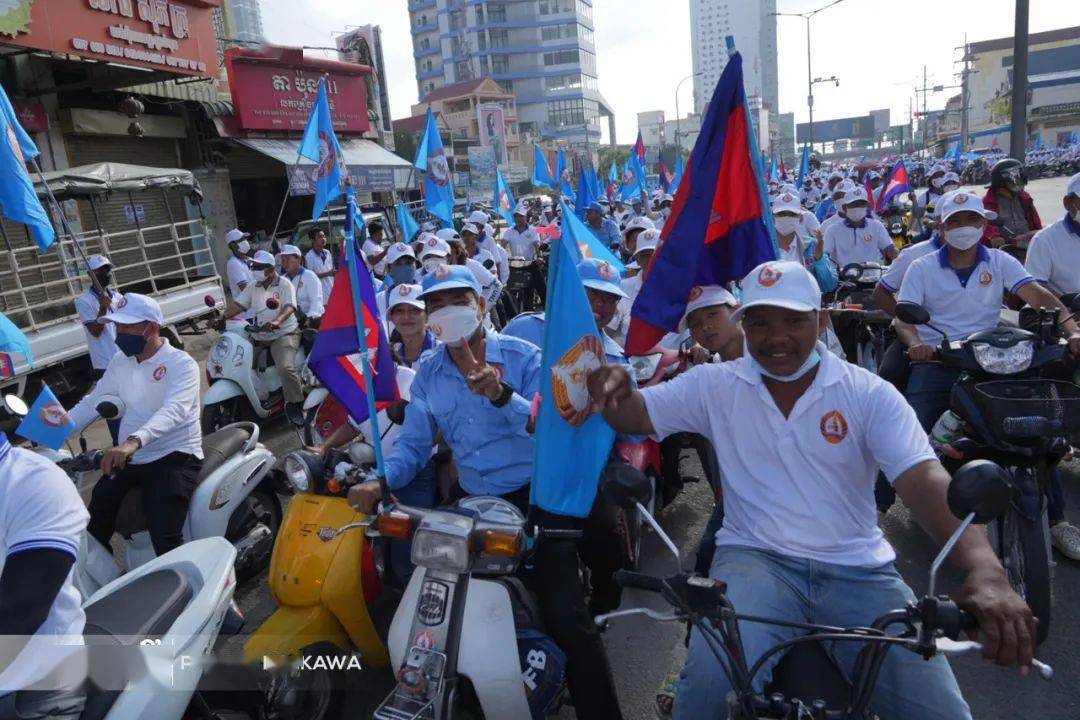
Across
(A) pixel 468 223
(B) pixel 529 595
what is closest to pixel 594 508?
(B) pixel 529 595

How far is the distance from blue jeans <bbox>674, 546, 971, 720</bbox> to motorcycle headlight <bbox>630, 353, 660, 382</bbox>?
2370 mm

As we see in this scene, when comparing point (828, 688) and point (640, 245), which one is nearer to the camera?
point (828, 688)

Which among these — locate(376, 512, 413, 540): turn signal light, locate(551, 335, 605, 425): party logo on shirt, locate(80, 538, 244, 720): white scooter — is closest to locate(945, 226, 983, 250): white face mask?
locate(551, 335, 605, 425): party logo on shirt

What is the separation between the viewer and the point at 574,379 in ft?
8.46

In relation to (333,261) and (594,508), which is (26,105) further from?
(594,508)

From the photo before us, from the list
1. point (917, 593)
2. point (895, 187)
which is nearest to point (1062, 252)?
point (917, 593)

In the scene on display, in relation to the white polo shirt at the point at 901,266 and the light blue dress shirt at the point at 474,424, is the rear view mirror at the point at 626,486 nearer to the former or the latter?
the light blue dress shirt at the point at 474,424

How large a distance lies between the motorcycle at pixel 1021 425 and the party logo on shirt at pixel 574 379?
1.71 m

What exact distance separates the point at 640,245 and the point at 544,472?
4.40 metres

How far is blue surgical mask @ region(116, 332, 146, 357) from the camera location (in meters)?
4.17

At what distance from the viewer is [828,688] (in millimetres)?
1914

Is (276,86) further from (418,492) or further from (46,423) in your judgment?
(418,492)

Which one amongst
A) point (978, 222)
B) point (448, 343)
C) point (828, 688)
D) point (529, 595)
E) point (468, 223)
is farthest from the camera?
point (468, 223)

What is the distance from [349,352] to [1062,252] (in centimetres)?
437
